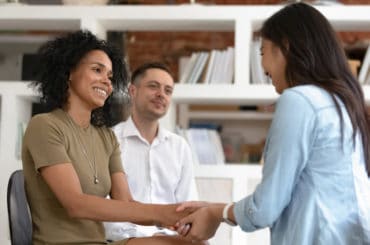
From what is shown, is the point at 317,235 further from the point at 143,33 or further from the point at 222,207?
the point at 143,33

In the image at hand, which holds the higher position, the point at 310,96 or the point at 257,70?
the point at 310,96

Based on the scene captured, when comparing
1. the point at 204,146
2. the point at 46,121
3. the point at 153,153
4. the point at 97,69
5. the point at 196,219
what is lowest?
the point at 204,146

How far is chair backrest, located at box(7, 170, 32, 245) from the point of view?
6.04 feet

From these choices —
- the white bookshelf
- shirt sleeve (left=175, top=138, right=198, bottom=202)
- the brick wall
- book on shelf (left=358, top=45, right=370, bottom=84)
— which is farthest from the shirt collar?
the brick wall

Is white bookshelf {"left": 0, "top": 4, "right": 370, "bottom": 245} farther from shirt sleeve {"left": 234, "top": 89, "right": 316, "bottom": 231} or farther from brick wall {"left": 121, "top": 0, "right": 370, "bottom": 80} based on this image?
brick wall {"left": 121, "top": 0, "right": 370, "bottom": 80}

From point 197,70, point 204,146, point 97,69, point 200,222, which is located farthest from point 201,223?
point 197,70

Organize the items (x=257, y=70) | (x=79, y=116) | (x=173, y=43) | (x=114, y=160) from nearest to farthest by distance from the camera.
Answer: (x=79, y=116) → (x=114, y=160) → (x=257, y=70) → (x=173, y=43)

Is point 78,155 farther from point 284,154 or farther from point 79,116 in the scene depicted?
point 284,154

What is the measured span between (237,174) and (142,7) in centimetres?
103

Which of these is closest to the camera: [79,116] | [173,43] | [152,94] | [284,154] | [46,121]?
[284,154]

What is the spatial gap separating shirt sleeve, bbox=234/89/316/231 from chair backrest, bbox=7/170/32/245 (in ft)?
2.30

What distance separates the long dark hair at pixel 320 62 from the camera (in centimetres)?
159

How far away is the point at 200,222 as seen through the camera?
1782 mm

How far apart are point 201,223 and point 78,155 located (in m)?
0.44
